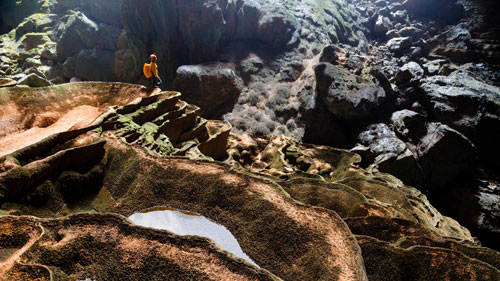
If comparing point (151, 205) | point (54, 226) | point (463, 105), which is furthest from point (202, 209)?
point (463, 105)

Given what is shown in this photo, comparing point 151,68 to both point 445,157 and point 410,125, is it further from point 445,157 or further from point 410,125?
point 445,157

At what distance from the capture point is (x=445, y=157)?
14.7 metres

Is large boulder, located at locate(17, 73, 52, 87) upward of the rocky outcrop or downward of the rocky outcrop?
downward

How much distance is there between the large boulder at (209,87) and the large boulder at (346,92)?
22.2 feet

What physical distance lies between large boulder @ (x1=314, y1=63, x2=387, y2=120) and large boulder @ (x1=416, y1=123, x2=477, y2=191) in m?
3.95

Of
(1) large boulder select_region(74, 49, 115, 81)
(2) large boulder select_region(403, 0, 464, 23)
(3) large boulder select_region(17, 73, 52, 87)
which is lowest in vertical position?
(1) large boulder select_region(74, 49, 115, 81)

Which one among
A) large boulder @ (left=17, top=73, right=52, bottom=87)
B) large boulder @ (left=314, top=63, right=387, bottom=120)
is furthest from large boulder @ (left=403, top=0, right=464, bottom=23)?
large boulder @ (left=17, top=73, right=52, bottom=87)

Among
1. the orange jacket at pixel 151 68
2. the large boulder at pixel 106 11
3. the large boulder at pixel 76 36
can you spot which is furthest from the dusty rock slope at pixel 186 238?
the large boulder at pixel 106 11

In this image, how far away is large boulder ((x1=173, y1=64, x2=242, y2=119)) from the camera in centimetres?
1850

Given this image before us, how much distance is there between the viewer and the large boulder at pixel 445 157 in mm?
14438

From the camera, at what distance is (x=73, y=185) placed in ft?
18.5

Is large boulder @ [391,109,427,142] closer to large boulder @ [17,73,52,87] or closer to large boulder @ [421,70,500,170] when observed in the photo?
large boulder @ [421,70,500,170]

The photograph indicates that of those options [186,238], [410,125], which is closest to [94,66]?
[186,238]

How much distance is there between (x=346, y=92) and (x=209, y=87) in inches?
392
